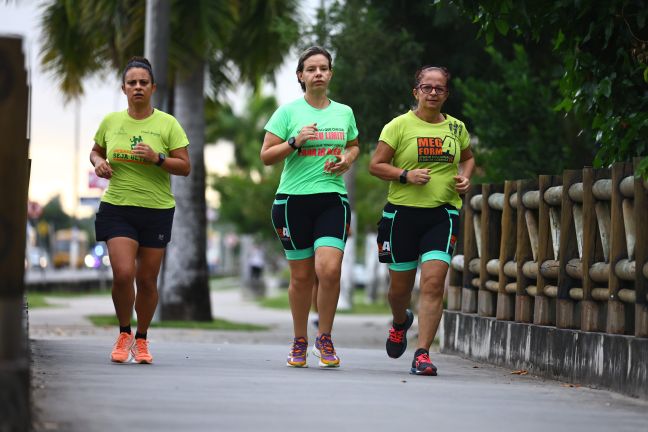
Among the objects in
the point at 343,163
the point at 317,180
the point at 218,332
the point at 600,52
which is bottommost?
the point at 218,332

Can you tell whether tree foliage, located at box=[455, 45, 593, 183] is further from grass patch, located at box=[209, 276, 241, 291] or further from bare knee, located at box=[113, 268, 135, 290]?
grass patch, located at box=[209, 276, 241, 291]

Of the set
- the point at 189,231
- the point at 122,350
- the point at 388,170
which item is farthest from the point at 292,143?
the point at 189,231

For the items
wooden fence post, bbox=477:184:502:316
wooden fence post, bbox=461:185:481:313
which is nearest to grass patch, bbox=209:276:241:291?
wooden fence post, bbox=461:185:481:313

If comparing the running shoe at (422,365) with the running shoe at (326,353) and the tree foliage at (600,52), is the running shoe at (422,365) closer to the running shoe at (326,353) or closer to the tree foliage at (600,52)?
the running shoe at (326,353)

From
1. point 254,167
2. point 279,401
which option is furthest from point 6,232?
point 254,167

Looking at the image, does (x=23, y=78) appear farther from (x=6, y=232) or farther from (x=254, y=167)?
(x=254, y=167)

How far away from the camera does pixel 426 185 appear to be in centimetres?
981

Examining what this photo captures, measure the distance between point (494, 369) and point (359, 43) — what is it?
8807 millimetres

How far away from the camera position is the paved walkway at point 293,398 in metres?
6.52

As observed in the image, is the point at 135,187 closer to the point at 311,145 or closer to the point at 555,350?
the point at 311,145

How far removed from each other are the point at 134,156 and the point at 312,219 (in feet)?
3.98

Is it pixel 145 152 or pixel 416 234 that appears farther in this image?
pixel 416 234

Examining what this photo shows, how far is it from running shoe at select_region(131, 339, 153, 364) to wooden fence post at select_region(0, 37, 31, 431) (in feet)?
14.5

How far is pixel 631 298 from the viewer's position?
29.3 ft
